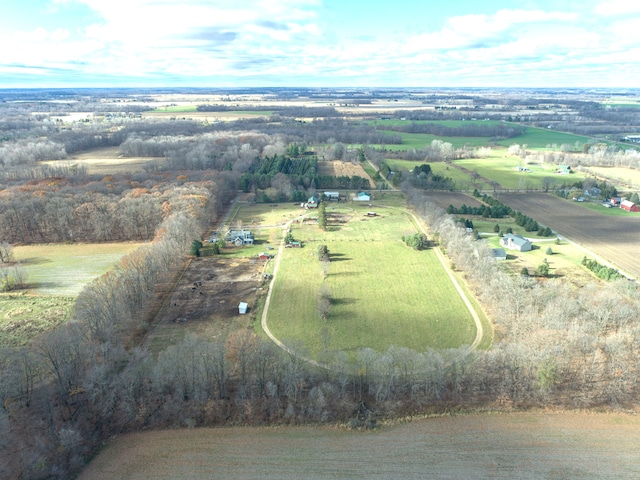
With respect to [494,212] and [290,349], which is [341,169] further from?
[290,349]

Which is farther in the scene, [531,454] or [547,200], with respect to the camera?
[547,200]

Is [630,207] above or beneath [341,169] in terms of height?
beneath

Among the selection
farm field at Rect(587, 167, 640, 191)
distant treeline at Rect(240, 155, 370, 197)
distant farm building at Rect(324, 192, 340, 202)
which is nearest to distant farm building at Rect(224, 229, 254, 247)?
distant treeline at Rect(240, 155, 370, 197)

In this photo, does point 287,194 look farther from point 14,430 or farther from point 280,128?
point 280,128

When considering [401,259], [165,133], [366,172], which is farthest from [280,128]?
[401,259]

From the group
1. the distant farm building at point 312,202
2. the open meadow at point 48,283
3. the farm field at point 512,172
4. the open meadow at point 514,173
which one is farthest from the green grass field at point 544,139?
the open meadow at point 48,283

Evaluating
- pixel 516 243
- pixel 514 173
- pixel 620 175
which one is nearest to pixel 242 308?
pixel 516 243
